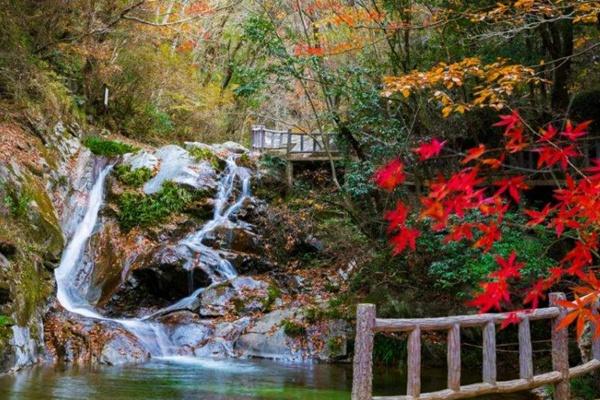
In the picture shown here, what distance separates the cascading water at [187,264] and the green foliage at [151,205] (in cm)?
60

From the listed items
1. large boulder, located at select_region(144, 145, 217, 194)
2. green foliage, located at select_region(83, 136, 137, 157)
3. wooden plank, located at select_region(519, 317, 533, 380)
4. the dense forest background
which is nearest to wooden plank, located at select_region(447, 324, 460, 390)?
wooden plank, located at select_region(519, 317, 533, 380)

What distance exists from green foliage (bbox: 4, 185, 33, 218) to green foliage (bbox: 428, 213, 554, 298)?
6450 mm

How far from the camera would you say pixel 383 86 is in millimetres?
10297

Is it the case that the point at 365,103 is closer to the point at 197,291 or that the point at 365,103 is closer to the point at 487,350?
the point at 197,291

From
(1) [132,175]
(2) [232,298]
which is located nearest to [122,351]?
(2) [232,298]

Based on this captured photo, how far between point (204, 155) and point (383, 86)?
6.33m

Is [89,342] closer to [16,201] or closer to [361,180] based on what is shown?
[16,201]

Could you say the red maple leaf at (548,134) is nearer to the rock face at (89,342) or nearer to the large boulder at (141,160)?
the rock face at (89,342)

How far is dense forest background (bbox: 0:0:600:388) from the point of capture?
847cm

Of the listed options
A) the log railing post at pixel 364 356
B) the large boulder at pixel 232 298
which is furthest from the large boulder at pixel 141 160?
the log railing post at pixel 364 356

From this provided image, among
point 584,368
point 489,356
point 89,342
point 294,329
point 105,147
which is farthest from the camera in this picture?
point 105,147

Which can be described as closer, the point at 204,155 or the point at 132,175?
the point at 132,175

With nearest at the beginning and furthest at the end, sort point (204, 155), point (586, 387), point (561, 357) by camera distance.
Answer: point (561, 357)
point (586, 387)
point (204, 155)

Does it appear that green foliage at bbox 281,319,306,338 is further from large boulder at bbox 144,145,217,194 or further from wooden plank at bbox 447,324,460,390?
large boulder at bbox 144,145,217,194
